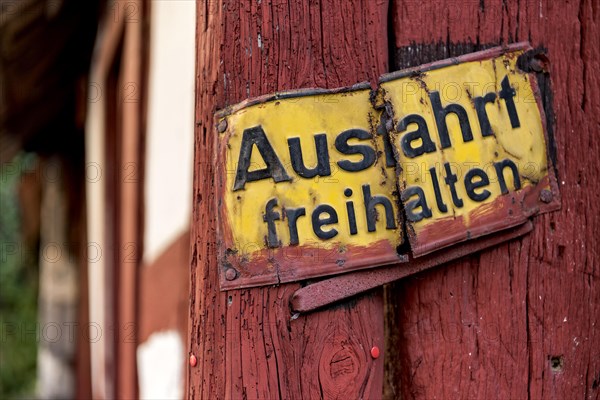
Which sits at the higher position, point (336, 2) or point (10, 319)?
point (336, 2)

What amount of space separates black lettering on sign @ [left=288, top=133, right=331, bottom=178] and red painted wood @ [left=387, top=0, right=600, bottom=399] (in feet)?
0.63

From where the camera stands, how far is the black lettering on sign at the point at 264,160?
3.36ft

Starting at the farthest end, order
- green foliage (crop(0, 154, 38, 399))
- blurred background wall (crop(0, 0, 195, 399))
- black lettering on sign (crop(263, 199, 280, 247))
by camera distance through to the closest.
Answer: green foliage (crop(0, 154, 38, 399)) → blurred background wall (crop(0, 0, 195, 399)) → black lettering on sign (crop(263, 199, 280, 247))

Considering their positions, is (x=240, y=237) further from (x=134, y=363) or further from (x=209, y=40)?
(x=134, y=363)

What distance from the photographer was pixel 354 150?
104cm

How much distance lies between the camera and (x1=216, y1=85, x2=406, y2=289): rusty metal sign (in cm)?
102

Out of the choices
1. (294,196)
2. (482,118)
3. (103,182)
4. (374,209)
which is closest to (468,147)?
(482,118)

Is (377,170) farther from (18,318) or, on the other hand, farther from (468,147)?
(18,318)

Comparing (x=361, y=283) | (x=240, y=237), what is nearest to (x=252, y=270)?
(x=240, y=237)

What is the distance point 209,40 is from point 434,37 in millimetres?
355

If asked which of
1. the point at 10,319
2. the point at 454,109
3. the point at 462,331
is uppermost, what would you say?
the point at 454,109

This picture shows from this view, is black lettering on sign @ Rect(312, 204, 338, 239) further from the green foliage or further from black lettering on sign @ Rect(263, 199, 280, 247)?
the green foliage

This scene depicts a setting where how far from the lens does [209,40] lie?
108 centimetres

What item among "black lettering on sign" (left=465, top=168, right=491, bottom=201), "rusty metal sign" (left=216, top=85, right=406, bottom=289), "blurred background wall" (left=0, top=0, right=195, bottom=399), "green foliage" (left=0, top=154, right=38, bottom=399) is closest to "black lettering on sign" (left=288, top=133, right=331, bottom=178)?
"rusty metal sign" (left=216, top=85, right=406, bottom=289)
